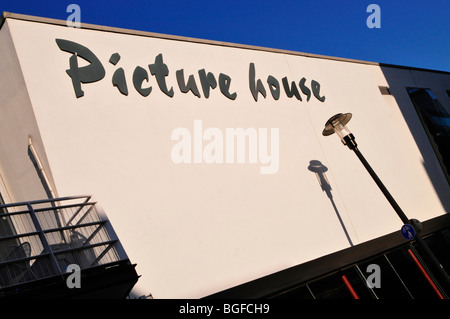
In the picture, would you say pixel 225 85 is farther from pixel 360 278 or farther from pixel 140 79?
pixel 360 278

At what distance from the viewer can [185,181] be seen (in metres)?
10.9

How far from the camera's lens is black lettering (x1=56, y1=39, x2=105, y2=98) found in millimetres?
10148

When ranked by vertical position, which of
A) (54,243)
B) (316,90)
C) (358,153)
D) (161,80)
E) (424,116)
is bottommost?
(358,153)

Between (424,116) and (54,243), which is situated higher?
(424,116)

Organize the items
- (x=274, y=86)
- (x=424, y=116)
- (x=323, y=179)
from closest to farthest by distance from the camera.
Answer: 1. (x=323, y=179)
2. (x=274, y=86)
3. (x=424, y=116)

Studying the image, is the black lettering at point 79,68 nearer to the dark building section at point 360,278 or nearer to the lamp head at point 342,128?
the dark building section at point 360,278

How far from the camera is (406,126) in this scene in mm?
19438

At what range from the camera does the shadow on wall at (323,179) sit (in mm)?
13586

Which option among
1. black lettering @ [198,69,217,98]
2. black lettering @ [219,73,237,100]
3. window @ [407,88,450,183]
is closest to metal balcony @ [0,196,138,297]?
black lettering @ [198,69,217,98]

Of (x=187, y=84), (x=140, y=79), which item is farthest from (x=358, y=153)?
(x=140, y=79)

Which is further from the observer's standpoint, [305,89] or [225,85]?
[305,89]

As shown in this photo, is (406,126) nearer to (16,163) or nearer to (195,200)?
(195,200)

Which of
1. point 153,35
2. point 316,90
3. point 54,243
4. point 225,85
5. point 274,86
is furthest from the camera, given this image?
point 316,90

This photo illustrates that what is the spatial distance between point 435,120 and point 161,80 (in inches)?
610
